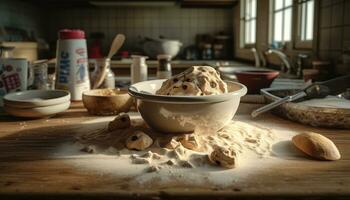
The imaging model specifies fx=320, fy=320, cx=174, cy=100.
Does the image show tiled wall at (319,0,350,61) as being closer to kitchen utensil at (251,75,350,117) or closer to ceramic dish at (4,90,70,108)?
kitchen utensil at (251,75,350,117)

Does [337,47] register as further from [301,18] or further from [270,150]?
[270,150]

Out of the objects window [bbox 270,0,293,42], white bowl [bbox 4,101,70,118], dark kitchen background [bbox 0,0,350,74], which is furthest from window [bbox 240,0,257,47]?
white bowl [bbox 4,101,70,118]

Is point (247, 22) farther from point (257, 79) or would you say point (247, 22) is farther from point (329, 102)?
point (329, 102)

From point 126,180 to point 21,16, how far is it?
350cm

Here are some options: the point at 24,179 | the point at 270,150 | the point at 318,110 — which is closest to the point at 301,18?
the point at 318,110

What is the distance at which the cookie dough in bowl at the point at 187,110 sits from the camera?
23.0 inches

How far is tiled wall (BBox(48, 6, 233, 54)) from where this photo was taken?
161 inches

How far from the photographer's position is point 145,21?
4113 millimetres

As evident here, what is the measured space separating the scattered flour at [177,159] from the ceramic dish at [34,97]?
243 mm

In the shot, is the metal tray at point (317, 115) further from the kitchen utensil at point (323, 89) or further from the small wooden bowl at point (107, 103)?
the small wooden bowl at point (107, 103)

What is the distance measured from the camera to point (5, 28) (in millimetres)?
2938

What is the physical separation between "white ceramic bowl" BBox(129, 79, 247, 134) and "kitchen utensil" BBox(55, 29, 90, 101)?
1.57 feet

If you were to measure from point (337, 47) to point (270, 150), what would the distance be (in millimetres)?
1155

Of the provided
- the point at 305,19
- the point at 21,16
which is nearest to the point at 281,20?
the point at 305,19
